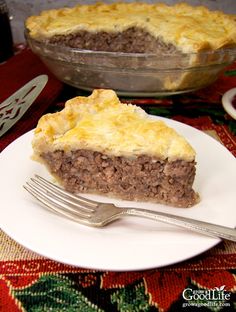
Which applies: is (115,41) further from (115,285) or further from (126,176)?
(115,285)

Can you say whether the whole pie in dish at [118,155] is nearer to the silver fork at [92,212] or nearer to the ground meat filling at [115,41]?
the silver fork at [92,212]

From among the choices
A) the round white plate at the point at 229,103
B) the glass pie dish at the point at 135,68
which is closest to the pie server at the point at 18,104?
the glass pie dish at the point at 135,68

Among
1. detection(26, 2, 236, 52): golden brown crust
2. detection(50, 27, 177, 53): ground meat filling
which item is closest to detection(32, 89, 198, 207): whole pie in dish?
detection(26, 2, 236, 52): golden brown crust

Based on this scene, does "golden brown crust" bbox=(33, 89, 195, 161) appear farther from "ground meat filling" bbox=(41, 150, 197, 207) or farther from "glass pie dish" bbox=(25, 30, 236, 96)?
"glass pie dish" bbox=(25, 30, 236, 96)

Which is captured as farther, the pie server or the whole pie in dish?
the pie server

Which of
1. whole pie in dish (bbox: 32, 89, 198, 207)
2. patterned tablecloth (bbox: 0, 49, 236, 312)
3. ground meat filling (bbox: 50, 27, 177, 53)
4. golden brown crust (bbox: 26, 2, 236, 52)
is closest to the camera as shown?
patterned tablecloth (bbox: 0, 49, 236, 312)

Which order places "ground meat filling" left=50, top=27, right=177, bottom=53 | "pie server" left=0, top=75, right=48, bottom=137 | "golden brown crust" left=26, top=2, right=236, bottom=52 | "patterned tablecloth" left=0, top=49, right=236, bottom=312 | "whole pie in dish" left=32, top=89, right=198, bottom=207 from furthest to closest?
"ground meat filling" left=50, top=27, right=177, bottom=53, "golden brown crust" left=26, top=2, right=236, bottom=52, "pie server" left=0, top=75, right=48, bottom=137, "whole pie in dish" left=32, top=89, right=198, bottom=207, "patterned tablecloth" left=0, top=49, right=236, bottom=312

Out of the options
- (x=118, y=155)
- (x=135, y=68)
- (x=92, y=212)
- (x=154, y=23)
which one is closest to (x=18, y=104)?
(x=135, y=68)
